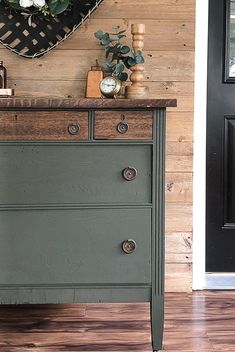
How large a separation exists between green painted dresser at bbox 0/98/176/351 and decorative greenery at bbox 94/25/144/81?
50cm

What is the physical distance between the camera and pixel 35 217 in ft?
7.15

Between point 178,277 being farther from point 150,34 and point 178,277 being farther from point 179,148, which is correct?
point 150,34

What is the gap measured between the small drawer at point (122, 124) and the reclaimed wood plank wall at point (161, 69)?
755 mm

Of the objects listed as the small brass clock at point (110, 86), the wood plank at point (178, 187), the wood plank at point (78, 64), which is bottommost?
the wood plank at point (178, 187)

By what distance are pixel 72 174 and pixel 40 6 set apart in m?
0.98

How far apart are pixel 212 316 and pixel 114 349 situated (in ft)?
1.91

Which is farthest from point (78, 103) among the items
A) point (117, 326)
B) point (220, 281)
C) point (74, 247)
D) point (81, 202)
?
point (220, 281)

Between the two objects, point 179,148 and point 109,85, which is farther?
point 179,148

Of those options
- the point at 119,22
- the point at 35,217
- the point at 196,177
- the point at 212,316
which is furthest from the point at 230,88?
the point at 35,217

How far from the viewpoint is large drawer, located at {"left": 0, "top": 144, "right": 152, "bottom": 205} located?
216cm

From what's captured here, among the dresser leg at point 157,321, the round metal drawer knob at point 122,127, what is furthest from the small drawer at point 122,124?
the dresser leg at point 157,321

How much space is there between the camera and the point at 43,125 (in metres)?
2.16

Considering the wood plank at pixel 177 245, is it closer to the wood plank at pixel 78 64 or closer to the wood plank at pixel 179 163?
the wood plank at pixel 179 163

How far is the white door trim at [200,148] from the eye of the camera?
300cm
